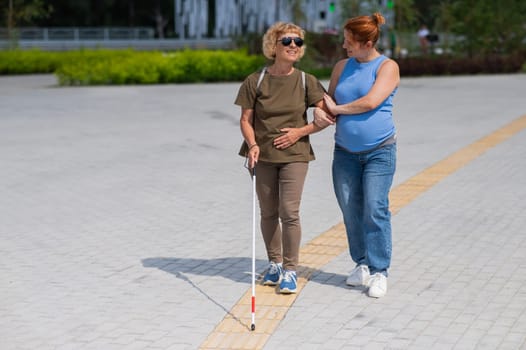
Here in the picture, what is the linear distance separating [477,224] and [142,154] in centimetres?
558

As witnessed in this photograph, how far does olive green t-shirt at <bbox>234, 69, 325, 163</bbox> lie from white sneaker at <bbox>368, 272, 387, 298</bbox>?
835 mm

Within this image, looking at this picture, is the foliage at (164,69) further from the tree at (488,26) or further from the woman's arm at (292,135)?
the woman's arm at (292,135)

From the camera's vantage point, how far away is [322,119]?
6105 mm

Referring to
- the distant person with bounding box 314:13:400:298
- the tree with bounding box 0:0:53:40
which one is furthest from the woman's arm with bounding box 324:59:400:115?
the tree with bounding box 0:0:53:40

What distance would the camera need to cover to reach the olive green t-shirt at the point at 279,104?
20.1 feet

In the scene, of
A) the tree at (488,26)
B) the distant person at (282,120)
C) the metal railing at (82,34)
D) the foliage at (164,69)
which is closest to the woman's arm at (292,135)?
the distant person at (282,120)

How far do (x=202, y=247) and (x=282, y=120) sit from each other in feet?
6.14

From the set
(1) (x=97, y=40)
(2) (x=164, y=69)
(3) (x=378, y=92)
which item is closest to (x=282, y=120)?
(3) (x=378, y=92)

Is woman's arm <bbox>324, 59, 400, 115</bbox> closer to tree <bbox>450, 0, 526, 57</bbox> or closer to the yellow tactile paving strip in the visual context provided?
the yellow tactile paving strip

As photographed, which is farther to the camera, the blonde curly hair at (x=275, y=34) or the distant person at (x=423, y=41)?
the distant person at (x=423, y=41)

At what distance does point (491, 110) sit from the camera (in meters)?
18.2

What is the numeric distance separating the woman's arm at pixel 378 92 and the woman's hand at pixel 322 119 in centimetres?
8

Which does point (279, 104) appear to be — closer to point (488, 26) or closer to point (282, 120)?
point (282, 120)

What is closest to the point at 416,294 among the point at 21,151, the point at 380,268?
the point at 380,268
